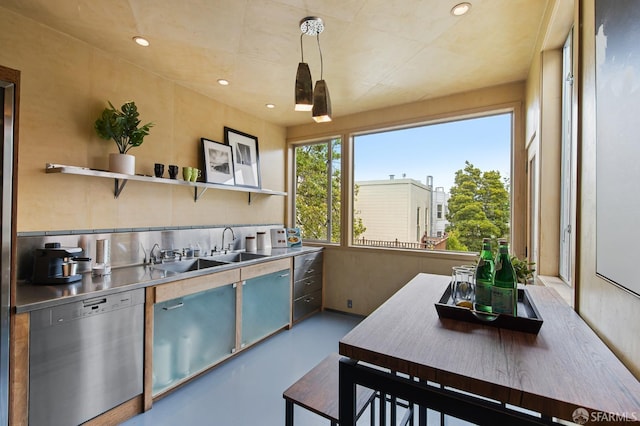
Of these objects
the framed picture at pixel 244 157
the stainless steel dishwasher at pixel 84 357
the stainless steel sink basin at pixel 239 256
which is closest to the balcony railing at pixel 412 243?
the stainless steel sink basin at pixel 239 256

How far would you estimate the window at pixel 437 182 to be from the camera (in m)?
3.10

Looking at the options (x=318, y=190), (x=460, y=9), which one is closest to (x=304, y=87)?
(x=460, y=9)

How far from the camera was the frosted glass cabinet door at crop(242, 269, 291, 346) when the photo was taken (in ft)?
9.47

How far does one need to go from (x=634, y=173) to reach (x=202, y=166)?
3265mm

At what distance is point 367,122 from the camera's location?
379cm

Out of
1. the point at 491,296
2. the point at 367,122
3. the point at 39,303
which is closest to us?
the point at 491,296

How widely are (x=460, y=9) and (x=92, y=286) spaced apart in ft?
9.64

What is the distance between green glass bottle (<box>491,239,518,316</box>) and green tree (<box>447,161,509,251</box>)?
A: 2290mm

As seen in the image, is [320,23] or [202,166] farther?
[202,166]

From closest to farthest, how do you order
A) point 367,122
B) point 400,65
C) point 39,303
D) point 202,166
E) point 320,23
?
point 39,303 → point 320,23 → point 400,65 → point 202,166 → point 367,122

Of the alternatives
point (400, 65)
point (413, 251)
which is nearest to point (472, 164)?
point (413, 251)

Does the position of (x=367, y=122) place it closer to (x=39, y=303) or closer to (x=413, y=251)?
(x=413, y=251)

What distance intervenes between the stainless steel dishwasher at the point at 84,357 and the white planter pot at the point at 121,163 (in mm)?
1003

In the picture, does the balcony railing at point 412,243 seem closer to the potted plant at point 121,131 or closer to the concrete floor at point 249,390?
the concrete floor at point 249,390
